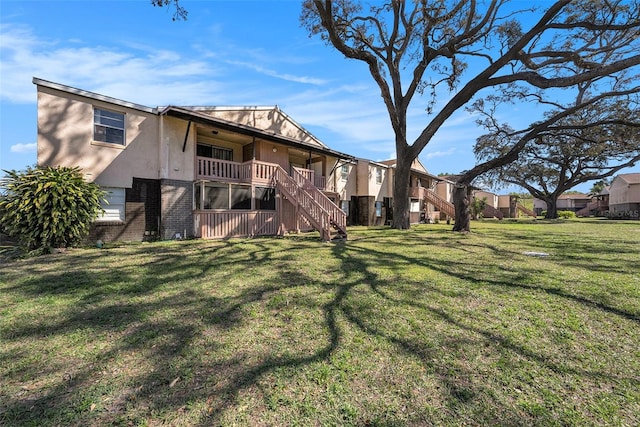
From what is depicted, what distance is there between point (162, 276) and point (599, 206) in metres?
75.1

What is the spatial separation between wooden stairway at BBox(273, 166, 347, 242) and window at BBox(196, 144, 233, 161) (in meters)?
3.00

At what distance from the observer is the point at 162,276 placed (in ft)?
19.3

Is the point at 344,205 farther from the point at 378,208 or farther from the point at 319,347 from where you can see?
the point at 319,347

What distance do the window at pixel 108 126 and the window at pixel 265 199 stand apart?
19.9 feet

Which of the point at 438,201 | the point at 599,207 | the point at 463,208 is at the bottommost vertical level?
the point at 463,208

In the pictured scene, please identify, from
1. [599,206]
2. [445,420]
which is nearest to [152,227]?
[445,420]

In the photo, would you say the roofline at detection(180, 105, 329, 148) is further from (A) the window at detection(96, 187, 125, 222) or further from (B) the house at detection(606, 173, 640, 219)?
(B) the house at detection(606, 173, 640, 219)

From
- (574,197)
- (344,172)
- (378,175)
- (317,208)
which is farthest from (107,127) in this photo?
(574,197)

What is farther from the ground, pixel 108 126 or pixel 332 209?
pixel 108 126

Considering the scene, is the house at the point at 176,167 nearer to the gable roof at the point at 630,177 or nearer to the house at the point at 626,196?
the house at the point at 626,196

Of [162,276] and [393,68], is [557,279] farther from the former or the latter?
[393,68]

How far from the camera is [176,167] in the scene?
38.4 ft

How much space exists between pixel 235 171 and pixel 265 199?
88.9 inches

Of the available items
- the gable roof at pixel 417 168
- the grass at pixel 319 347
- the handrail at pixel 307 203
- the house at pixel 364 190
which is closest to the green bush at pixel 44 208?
the grass at pixel 319 347
